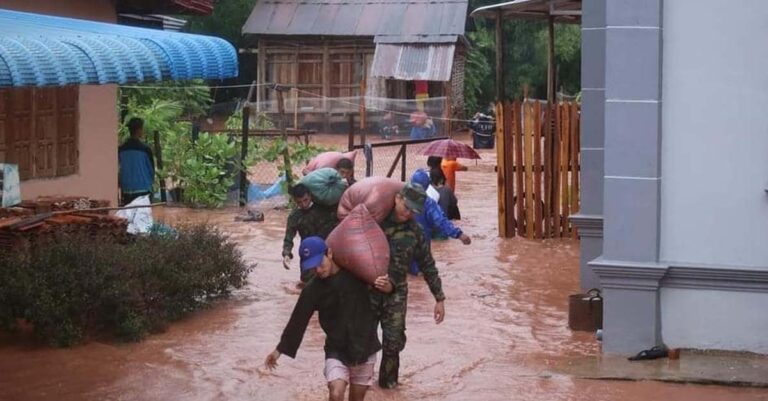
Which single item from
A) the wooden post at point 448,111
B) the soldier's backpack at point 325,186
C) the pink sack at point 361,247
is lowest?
the pink sack at point 361,247

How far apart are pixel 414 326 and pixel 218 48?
3.22 metres

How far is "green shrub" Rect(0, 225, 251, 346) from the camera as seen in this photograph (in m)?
9.93

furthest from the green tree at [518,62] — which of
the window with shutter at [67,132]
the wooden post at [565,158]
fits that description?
the window with shutter at [67,132]

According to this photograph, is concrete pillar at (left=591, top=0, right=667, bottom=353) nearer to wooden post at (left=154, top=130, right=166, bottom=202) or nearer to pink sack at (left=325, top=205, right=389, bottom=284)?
pink sack at (left=325, top=205, right=389, bottom=284)

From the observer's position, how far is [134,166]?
15.4 m

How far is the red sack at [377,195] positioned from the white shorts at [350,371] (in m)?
1.57

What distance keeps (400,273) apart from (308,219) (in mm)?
2419

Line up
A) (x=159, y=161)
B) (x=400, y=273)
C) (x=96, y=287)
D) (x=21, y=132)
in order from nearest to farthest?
(x=400, y=273), (x=96, y=287), (x=21, y=132), (x=159, y=161)

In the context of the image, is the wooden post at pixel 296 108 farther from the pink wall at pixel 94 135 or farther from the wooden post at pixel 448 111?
the pink wall at pixel 94 135

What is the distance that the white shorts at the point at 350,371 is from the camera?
741 cm

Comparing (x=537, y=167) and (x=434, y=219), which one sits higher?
(x=537, y=167)

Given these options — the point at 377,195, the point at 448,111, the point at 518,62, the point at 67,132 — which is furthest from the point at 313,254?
the point at 518,62

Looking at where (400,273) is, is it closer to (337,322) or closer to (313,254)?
(337,322)

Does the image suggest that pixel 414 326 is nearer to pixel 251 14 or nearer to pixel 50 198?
pixel 50 198
